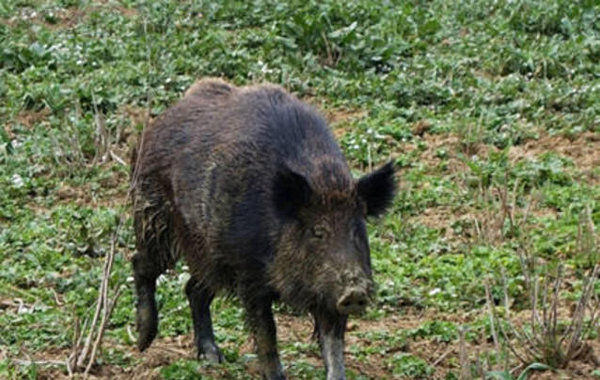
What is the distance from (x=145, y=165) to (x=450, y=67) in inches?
231

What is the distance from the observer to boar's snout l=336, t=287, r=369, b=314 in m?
6.18

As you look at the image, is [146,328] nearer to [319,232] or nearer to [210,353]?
[210,353]

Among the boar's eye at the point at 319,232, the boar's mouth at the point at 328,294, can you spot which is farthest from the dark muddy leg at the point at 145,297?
the boar's eye at the point at 319,232

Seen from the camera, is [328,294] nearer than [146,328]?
Yes

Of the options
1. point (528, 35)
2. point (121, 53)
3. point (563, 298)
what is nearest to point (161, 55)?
point (121, 53)

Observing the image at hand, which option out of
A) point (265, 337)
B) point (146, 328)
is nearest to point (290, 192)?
point (265, 337)

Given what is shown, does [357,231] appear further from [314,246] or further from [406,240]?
[406,240]

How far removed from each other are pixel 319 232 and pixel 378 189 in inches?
19.0

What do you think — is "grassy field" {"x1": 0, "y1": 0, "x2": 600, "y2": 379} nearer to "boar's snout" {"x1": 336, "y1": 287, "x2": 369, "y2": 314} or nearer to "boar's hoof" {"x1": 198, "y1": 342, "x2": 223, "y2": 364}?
"boar's hoof" {"x1": 198, "y1": 342, "x2": 223, "y2": 364}

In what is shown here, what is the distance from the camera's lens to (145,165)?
26.4 feet

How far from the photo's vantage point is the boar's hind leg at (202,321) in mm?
7699

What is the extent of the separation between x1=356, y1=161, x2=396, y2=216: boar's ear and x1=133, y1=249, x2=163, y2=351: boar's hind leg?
178 cm

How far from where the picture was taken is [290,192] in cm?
662

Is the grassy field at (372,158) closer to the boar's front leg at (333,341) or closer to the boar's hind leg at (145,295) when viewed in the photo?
the boar's hind leg at (145,295)
